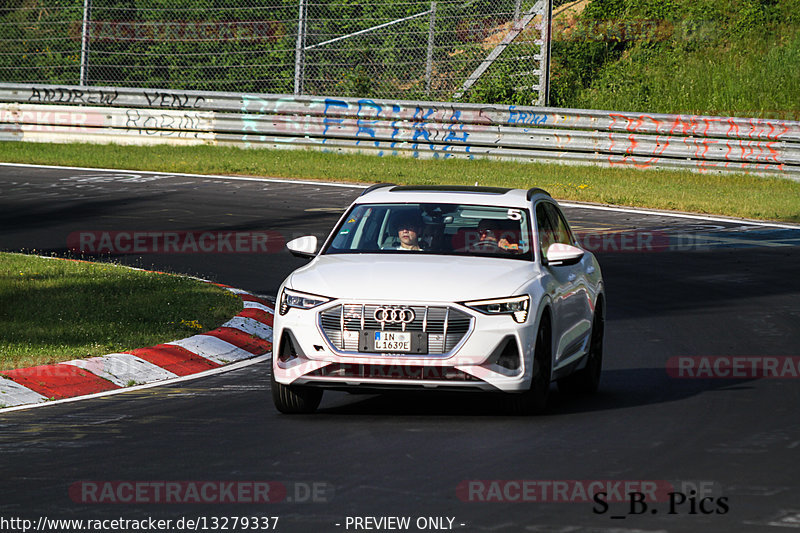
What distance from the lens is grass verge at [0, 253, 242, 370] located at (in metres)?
11.5

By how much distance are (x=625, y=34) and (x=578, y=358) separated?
→ 27737mm

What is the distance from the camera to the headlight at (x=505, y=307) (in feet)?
29.2

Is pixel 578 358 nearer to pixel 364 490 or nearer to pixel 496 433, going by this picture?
pixel 496 433

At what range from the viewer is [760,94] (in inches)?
1298

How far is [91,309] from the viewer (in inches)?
519

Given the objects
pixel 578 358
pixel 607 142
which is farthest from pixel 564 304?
pixel 607 142

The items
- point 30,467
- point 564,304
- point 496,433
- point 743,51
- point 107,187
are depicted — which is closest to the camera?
point 30,467

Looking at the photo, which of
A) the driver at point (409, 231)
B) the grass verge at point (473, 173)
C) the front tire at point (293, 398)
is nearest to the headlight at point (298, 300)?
the front tire at point (293, 398)

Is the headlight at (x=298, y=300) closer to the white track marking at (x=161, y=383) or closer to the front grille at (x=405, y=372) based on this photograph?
the front grille at (x=405, y=372)

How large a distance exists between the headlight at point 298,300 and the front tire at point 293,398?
0.44 m

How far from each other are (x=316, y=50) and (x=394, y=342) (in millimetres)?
23864

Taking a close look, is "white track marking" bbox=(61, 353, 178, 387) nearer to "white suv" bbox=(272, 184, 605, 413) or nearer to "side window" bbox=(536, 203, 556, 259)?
"white suv" bbox=(272, 184, 605, 413)

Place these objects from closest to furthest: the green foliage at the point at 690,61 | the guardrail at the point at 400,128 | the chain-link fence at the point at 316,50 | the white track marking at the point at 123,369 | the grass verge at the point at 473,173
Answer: the white track marking at the point at 123,369 → the grass verge at the point at 473,173 → the guardrail at the point at 400,128 → the chain-link fence at the point at 316,50 → the green foliage at the point at 690,61

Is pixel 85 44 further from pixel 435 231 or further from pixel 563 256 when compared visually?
pixel 563 256
